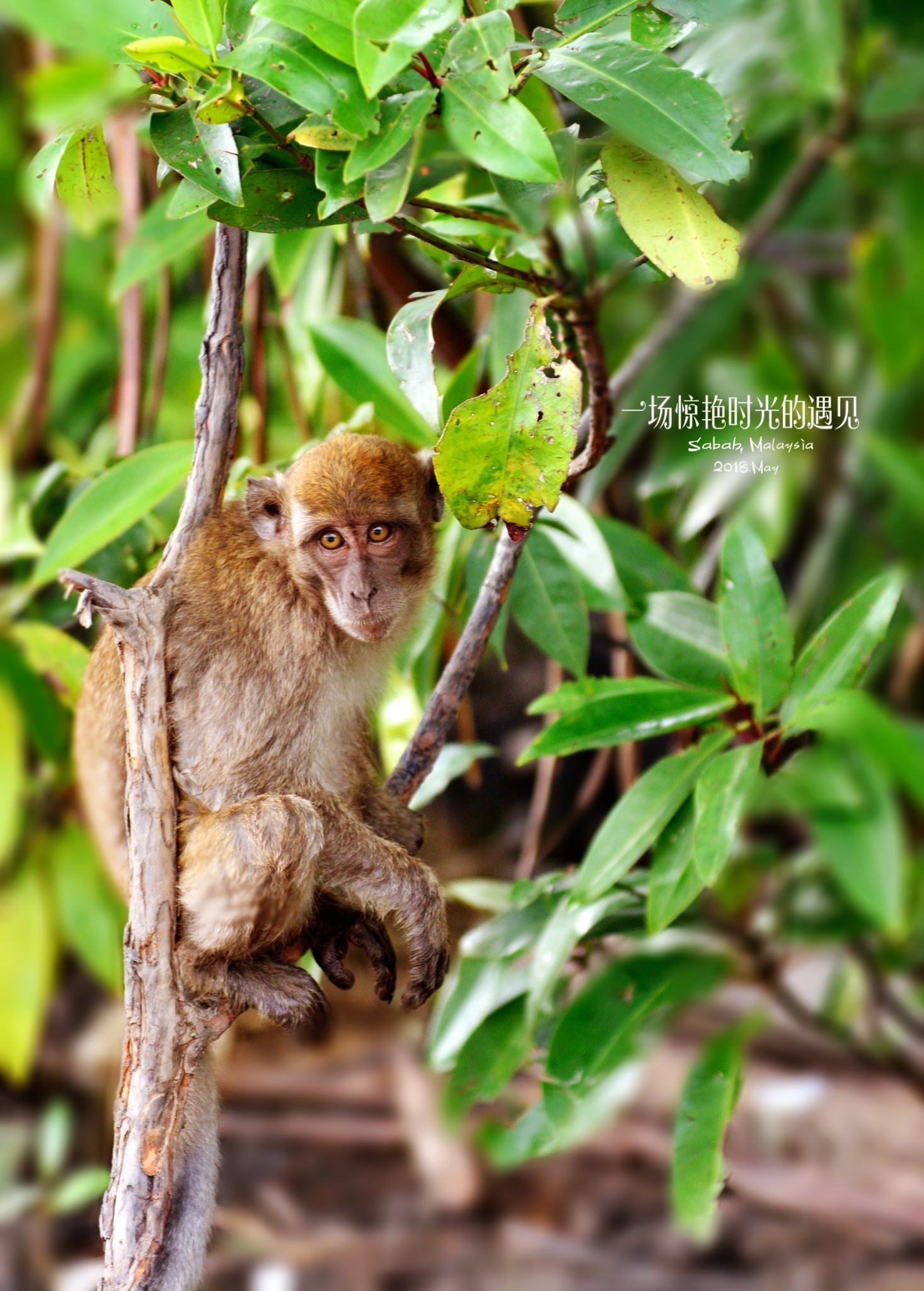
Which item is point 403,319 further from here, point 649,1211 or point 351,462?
point 649,1211

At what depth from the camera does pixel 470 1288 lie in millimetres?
3711

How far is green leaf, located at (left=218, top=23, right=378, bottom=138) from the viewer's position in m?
1.23

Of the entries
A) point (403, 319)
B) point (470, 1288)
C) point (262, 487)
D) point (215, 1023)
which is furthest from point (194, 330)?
point (470, 1288)

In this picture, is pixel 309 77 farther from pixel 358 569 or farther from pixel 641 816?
pixel 641 816

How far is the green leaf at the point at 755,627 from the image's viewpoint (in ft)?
5.97

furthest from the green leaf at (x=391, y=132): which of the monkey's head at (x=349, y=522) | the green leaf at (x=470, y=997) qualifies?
the green leaf at (x=470, y=997)

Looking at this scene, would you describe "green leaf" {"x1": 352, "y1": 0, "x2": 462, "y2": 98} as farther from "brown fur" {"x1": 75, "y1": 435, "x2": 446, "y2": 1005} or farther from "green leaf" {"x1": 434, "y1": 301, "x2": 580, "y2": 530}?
"brown fur" {"x1": 75, "y1": 435, "x2": 446, "y2": 1005}

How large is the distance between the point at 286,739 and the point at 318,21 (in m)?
0.90

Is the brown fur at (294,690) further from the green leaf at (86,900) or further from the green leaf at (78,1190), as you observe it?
the green leaf at (78,1190)

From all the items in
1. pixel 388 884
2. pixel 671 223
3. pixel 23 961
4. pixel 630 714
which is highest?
pixel 671 223

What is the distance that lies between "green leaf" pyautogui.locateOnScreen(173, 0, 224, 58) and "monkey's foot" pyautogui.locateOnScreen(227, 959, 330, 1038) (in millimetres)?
1044

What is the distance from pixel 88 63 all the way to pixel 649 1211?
349 centimetres

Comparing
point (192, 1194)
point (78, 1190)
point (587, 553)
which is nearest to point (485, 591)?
point (587, 553)

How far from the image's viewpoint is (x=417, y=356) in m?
1.54
